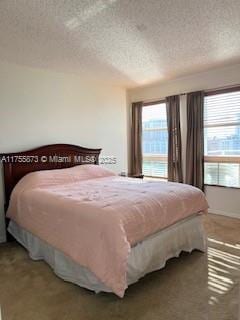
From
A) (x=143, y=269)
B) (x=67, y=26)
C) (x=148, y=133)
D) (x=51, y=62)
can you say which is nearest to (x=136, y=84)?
(x=148, y=133)

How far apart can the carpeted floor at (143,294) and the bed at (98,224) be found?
0.11m

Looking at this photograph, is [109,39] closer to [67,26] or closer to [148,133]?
[67,26]

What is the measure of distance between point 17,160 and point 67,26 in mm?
1996

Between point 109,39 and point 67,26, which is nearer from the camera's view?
point 67,26

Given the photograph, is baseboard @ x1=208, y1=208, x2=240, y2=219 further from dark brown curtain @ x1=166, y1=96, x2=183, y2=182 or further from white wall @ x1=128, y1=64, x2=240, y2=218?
dark brown curtain @ x1=166, y1=96, x2=183, y2=182

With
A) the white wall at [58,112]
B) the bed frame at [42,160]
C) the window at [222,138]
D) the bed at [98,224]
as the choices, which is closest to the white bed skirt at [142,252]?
the bed at [98,224]

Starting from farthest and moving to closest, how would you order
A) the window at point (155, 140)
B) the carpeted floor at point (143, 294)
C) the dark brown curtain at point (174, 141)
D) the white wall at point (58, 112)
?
the window at point (155, 140)
the dark brown curtain at point (174, 141)
the white wall at point (58, 112)
the carpeted floor at point (143, 294)

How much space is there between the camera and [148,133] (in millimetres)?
5512

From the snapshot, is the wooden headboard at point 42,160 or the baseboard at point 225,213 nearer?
the wooden headboard at point 42,160

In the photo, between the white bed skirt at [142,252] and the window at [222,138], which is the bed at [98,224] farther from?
the window at [222,138]

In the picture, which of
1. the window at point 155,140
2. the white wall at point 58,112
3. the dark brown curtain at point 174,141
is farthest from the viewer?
the window at point 155,140

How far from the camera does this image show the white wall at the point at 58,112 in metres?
3.62

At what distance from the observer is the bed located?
199 cm

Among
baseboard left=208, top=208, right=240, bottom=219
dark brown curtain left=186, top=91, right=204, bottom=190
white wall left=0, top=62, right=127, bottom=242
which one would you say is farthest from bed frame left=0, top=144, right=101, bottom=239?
baseboard left=208, top=208, right=240, bottom=219
